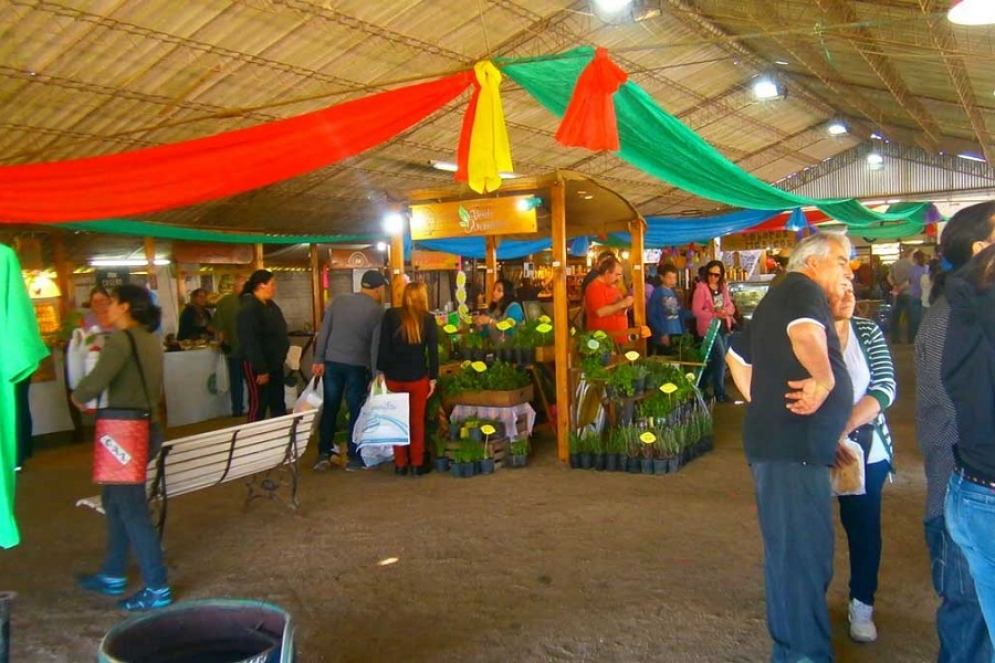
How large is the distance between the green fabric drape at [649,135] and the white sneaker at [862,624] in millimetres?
2942

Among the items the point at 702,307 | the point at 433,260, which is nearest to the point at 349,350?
the point at 702,307

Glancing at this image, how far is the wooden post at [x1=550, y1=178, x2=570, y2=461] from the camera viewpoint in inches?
255

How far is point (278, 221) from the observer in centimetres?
1440

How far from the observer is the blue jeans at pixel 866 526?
3199 mm

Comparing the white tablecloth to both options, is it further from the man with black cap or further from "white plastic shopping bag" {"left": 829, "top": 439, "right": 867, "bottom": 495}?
"white plastic shopping bag" {"left": 829, "top": 439, "right": 867, "bottom": 495}

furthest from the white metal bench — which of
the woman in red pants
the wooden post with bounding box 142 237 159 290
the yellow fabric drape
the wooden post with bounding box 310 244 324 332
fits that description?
the wooden post with bounding box 310 244 324 332

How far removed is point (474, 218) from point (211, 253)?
6.54m

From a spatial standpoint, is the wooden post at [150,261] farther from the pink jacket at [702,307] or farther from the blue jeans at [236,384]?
the pink jacket at [702,307]

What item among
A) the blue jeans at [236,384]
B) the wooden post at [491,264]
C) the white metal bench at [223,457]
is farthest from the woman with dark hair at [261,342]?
the wooden post at [491,264]

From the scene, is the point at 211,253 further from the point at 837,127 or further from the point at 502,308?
the point at 837,127

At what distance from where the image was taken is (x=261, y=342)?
278 inches

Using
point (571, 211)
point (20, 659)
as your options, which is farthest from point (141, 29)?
point (20, 659)

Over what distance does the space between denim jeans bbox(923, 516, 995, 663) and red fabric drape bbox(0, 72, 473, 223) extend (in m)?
3.38

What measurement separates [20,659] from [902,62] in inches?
453
